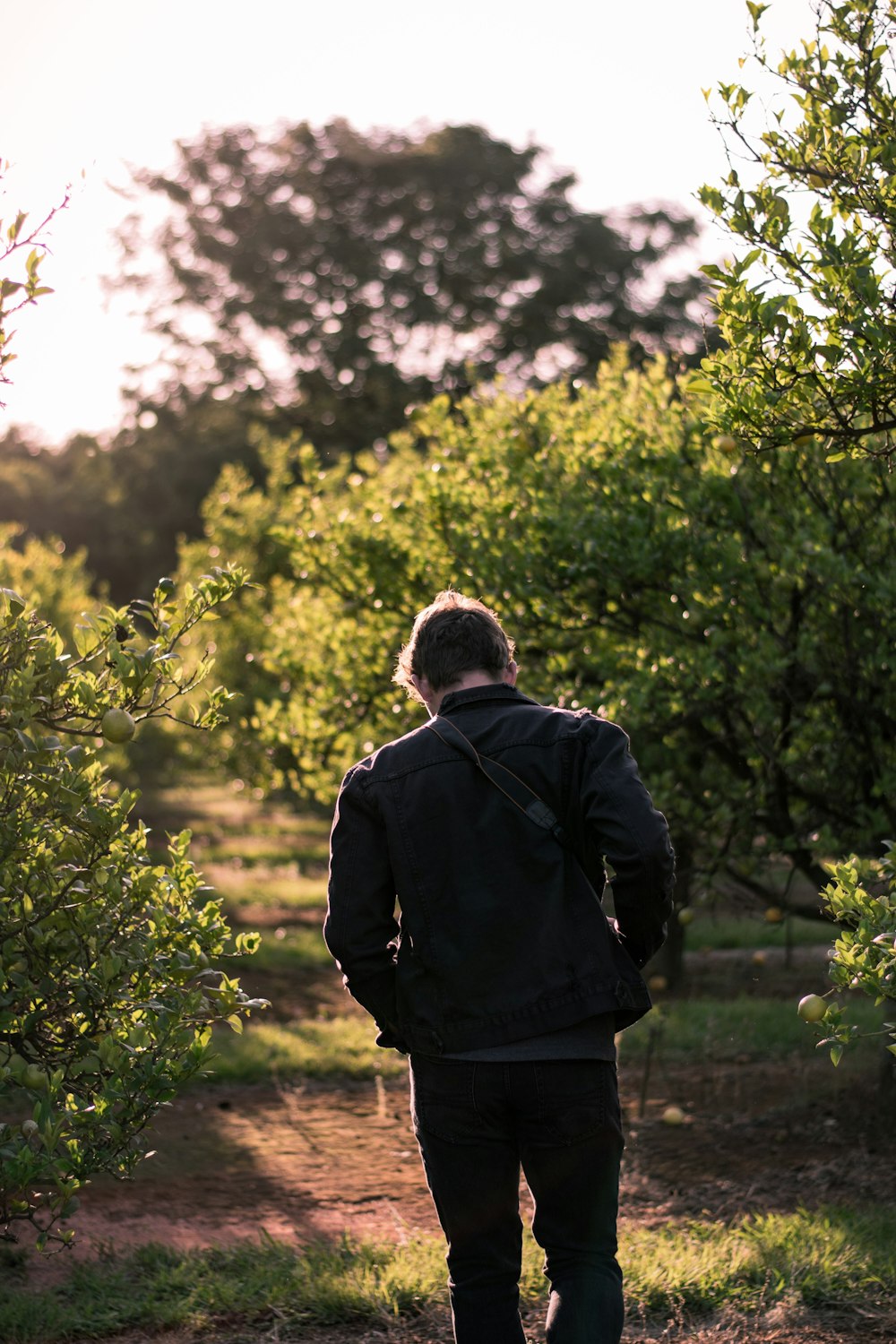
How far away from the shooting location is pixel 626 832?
2.85 metres

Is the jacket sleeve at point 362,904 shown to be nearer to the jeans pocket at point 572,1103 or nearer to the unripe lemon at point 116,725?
the jeans pocket at point 572,1103

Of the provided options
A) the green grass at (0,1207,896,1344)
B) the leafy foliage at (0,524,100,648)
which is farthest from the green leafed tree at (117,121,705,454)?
the green grass at (0,1207,896,1344)

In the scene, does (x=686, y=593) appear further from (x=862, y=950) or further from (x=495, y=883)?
(x=495, y=883)

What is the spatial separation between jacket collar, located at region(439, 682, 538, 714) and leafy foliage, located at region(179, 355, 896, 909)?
8.18 ft

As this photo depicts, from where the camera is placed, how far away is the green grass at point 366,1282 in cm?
416

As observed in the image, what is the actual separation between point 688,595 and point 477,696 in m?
2.94

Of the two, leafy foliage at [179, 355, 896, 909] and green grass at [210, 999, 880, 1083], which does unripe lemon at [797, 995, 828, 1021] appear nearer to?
leafy foliage at [179, 355, 896, 909]

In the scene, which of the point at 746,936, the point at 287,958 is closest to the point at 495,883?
the point at 287,958

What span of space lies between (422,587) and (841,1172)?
3.39 m

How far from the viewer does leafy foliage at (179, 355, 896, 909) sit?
5758 mm

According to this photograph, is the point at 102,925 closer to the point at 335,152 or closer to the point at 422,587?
the point at 422,587

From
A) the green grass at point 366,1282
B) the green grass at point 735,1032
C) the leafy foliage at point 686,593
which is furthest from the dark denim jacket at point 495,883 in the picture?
the green grass at point 735,1032

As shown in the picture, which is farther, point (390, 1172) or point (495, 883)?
point (390, 1172)

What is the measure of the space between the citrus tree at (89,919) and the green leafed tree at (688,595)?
2.28 metres
